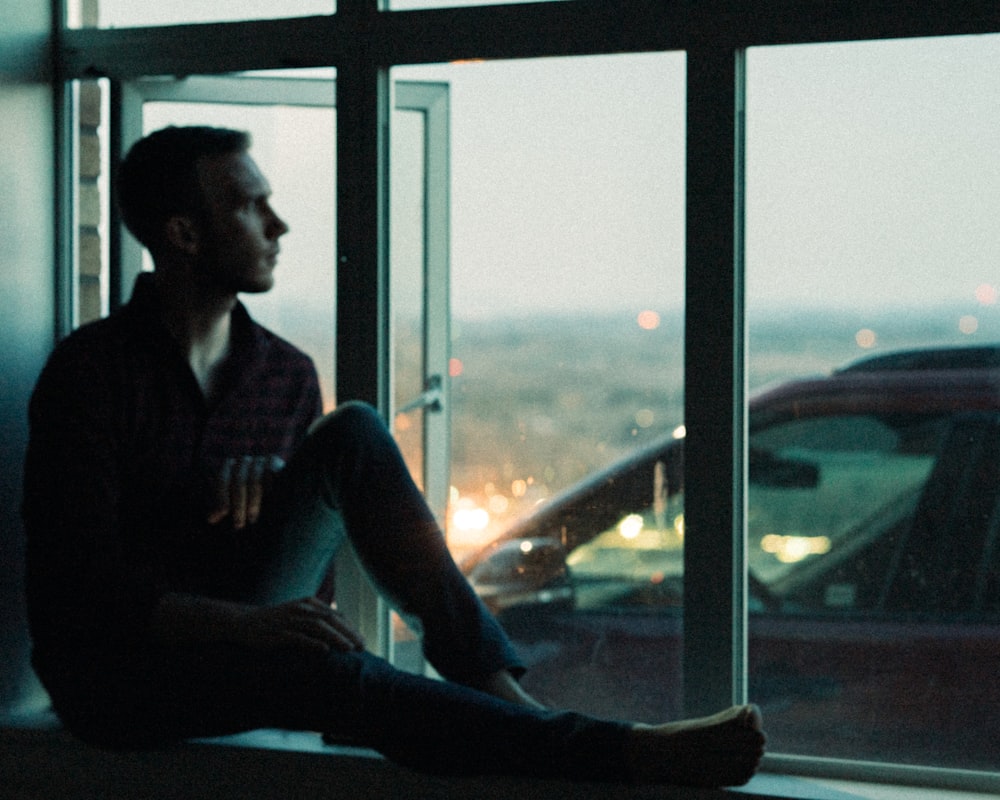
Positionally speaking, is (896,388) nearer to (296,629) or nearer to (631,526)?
(631,526)

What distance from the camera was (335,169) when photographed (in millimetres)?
2293

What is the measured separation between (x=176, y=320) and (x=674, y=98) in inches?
41.4

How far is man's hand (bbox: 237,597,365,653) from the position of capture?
1830 mm

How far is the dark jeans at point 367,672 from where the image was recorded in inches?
68.1

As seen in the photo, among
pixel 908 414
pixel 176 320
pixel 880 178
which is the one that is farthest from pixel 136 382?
pixel 908 414

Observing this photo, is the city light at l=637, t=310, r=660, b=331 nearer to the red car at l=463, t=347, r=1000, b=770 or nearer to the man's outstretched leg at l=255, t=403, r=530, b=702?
the red car at l=463, t=347, r=1000, b=770

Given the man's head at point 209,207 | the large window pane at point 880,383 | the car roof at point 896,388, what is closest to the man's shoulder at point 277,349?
the man's head at point 209,207

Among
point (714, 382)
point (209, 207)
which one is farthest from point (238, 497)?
point (714, 382)

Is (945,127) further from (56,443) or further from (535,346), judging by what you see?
(56,443)

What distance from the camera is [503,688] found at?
1.85 m

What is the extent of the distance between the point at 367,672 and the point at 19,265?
1157 millimetres

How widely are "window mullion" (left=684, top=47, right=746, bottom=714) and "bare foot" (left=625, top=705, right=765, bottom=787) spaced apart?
415 mm

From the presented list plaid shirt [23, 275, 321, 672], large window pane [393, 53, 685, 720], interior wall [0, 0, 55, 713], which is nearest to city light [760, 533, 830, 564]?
large window pane [393, 53, 685, 720]

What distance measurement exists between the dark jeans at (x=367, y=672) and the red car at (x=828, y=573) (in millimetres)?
582
